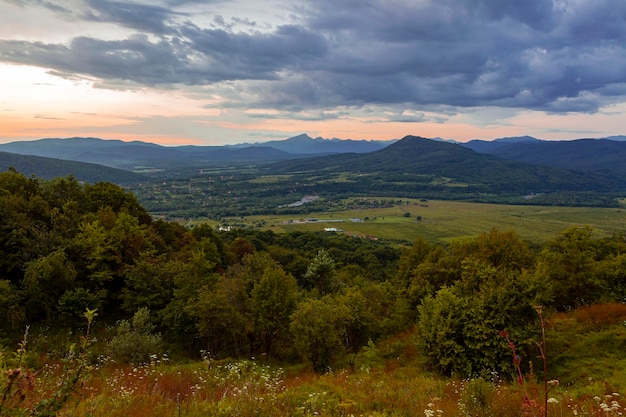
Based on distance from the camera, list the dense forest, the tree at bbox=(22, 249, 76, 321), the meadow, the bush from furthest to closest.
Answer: the tree at bbox=(22, 249, 76, 321) < the dense forest < the bush < the meadow

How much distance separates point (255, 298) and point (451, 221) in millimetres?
152202

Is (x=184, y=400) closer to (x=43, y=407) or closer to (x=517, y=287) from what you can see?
(x=43, y=407)

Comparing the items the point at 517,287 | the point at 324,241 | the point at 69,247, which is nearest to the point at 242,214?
the point at 324,241

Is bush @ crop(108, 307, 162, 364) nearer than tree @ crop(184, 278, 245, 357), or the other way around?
bush @ crop(108, 307, 162, 364)

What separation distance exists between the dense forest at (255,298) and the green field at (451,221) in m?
96.8

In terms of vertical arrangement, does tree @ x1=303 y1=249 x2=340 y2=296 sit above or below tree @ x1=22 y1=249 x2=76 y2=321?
below

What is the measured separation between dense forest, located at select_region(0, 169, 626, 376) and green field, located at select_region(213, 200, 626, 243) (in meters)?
96.8

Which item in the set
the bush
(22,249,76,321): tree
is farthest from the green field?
the bush

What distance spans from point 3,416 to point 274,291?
65.5 ft

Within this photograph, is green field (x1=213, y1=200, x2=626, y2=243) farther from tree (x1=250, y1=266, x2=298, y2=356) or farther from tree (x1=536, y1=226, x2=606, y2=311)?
tree (x1=250, y1=266, x2=298, y2=356)

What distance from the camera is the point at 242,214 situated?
182250 mm

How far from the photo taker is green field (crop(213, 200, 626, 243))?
5241 inches

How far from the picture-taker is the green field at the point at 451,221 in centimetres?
13312

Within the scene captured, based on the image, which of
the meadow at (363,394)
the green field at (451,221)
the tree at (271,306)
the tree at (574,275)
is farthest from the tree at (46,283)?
the green field at (451,221)
